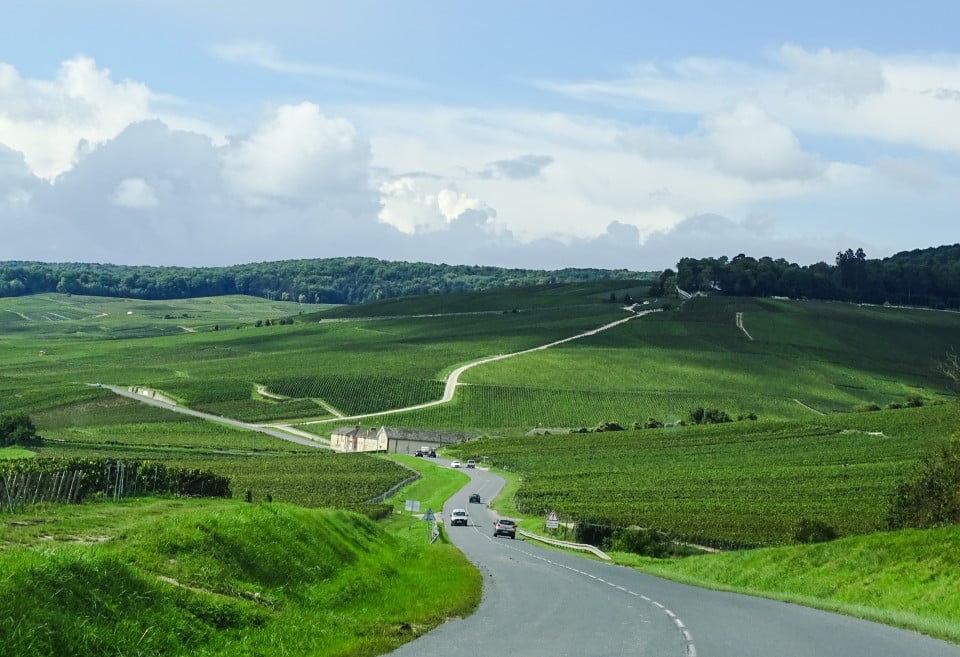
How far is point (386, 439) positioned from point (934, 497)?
8681cm

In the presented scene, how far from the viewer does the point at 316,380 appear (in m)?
171

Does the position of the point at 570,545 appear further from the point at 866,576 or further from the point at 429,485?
the point at 429,485

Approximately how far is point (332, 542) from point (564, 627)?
361 inches

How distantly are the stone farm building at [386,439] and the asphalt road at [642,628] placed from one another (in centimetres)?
9989

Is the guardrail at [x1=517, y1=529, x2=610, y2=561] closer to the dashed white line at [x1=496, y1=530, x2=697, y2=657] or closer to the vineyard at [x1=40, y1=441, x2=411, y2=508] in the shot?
the dashed white line at [x1=496, y1=530, x2=697, y2=657]

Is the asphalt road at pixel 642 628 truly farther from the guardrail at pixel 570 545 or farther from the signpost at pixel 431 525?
the guardrail at pixel 570 545

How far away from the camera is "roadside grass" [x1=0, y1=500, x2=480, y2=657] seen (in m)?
15.8

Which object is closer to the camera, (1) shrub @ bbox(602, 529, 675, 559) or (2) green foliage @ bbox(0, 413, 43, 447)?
(1) shrub @ bbox(602, 529, 675, 559)

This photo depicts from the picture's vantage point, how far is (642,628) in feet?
76.2

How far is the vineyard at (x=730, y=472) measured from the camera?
74.9 m

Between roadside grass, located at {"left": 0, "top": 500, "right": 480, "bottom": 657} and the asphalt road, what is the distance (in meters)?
1.12

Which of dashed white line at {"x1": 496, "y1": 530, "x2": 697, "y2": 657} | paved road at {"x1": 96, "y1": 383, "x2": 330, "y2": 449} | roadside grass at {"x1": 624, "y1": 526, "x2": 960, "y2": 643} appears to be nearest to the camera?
dashed white line at {"x1": 496, "y1": 530, "x2": 697, "y2": 657}

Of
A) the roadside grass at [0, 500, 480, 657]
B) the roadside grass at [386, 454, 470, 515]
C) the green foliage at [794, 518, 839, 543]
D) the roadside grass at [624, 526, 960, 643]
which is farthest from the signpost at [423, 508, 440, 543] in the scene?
the roadside grass at [386, 454, 470, 515]

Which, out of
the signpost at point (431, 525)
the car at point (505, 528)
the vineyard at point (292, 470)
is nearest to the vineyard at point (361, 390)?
the vineyard at point (292, 470)
